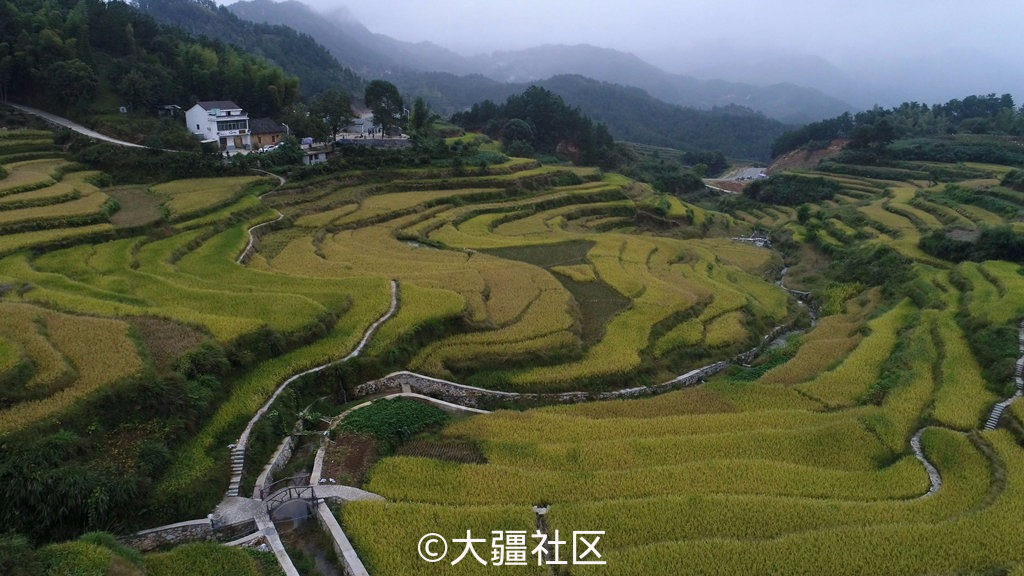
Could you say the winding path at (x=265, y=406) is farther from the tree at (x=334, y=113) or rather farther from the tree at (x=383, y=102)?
the tree at (x=383, y=102)

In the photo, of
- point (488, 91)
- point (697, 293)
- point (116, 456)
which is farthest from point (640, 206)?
point (488, 91)

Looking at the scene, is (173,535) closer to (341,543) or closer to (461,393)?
(341,543)

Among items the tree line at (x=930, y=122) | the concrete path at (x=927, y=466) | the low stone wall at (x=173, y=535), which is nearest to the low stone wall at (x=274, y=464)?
the low stone wall at (x=173, y=535)

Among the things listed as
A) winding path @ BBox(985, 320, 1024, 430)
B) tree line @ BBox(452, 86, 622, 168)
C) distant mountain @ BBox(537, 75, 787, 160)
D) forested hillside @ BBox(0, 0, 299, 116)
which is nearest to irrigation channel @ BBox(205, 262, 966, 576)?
winding path @ BBox(985, 320, 1024, 430)

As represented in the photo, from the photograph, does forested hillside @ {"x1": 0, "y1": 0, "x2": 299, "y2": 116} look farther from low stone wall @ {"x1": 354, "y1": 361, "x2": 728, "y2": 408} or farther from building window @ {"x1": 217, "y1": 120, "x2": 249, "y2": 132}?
low stone wall @ {"x1": 354, "y1": 361, "x2": 728, "y2": 408}

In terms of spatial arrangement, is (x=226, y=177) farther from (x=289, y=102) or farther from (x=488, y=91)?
(x=488, y=91)

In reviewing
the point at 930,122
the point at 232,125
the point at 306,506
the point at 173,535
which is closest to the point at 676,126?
the point at 930,122
